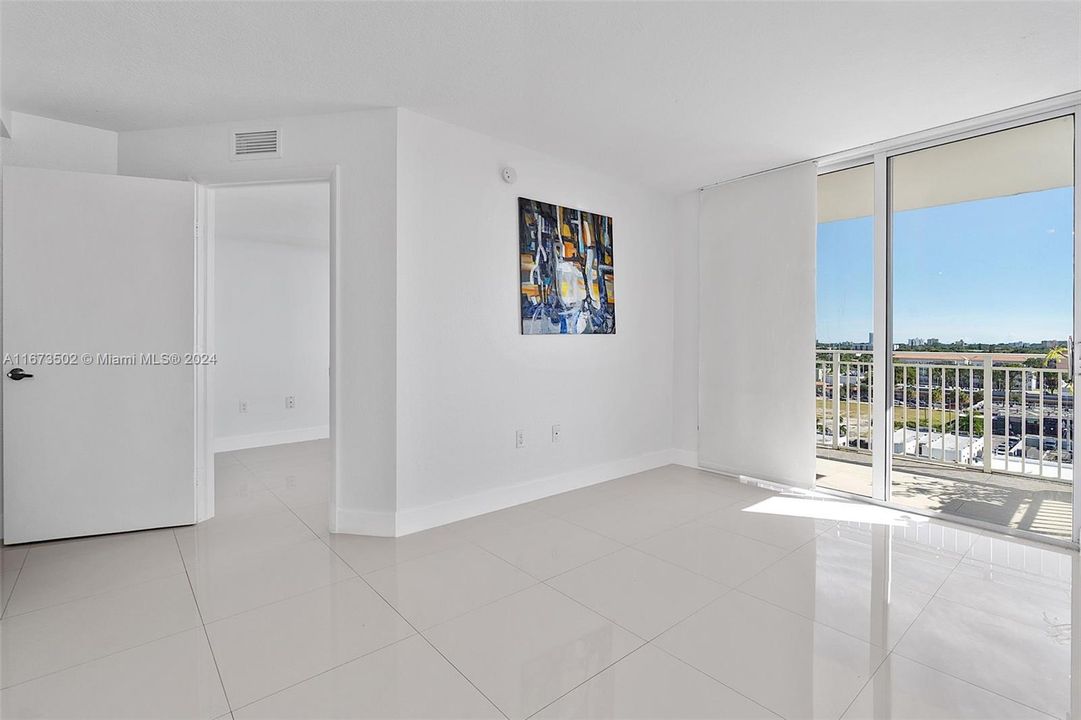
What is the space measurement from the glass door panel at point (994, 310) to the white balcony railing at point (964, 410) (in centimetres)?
1

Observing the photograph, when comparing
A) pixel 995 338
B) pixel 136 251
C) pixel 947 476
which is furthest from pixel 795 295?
pixel 136 251

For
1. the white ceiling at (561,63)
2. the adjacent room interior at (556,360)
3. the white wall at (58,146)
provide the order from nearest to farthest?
the adjacent room interior at (556,360), the white ceiling at (561,63), the white wall at (58,146)

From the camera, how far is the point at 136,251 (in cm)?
296

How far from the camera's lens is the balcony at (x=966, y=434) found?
3215 millimetres

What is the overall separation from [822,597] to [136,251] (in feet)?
13.7

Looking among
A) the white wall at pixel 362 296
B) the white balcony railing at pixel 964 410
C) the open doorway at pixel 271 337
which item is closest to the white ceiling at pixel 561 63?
the white wall at pixel 362 296

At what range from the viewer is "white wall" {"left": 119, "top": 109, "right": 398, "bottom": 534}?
2930 millimetres

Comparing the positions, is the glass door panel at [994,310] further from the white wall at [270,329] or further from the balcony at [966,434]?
the white wall at [270,329]

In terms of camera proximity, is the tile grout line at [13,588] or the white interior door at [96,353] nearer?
the tile grout line at [13,588]

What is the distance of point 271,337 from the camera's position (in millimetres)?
5691

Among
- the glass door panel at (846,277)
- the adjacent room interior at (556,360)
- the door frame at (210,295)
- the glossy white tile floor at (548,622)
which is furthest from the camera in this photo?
the glass door panel at (846,277)

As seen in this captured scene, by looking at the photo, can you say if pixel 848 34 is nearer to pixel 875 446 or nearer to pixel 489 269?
pixel 489 269

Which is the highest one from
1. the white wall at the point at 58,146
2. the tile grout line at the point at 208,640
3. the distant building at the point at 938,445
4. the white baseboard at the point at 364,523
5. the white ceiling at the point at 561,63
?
the white ceiling at the point at 561,63

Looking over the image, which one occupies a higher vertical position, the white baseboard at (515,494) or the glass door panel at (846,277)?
the glass door panel at (846,277)
